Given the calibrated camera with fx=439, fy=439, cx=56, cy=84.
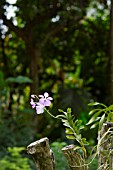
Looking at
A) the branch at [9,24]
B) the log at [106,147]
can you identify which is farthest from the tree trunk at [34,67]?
the log at [106,147]

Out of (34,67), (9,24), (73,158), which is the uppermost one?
(9,24)

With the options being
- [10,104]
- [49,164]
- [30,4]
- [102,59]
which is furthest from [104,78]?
[49,164]

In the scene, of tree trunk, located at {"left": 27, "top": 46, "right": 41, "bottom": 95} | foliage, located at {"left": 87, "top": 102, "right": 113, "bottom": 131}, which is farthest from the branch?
foliage, located at {"left": 87, "top": 102, "right": 113, "bottom": 131}

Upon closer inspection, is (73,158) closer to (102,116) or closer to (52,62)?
(102,116)

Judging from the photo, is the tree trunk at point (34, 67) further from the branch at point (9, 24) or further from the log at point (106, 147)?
the log at point (106, 147)

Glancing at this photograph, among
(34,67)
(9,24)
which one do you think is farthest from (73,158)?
(34,67)
